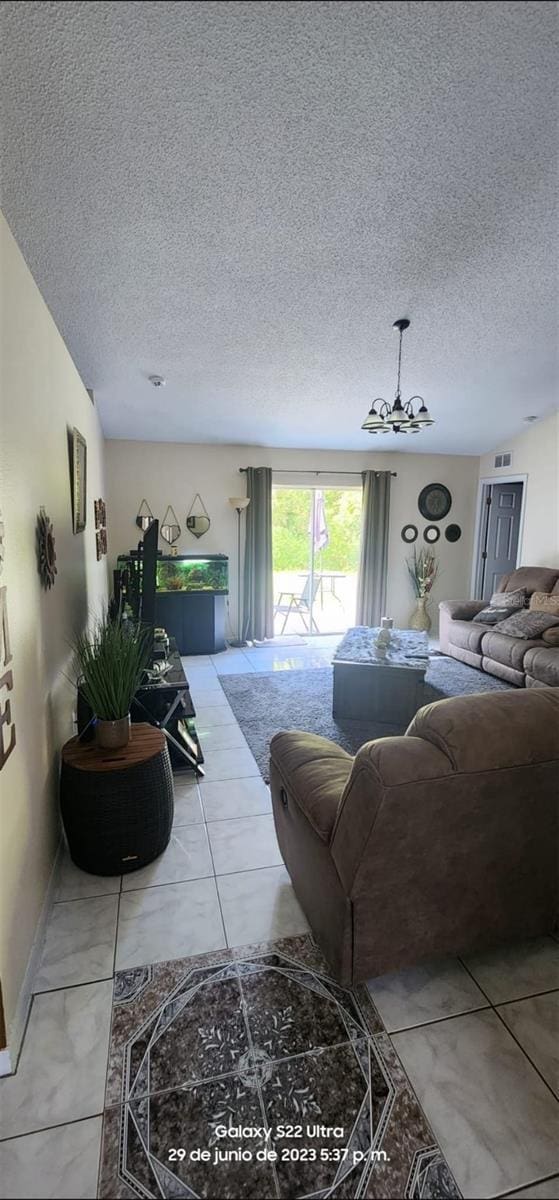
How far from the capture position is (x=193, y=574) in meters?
5.37

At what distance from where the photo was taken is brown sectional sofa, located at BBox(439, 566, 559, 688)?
3.92 metres

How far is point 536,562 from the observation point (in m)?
5.42

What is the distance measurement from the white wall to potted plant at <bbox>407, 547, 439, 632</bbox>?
0.12 m

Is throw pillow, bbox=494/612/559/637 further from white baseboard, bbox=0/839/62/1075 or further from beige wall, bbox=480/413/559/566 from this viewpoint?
white baseboard, bbox=0/839/62/1075

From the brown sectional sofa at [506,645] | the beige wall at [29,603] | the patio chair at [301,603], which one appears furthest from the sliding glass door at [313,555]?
the beige wall at [29,603]

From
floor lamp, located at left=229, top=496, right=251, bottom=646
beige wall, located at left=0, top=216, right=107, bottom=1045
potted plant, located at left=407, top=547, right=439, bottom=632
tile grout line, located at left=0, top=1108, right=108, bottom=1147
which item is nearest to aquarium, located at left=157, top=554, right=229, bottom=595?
floor lamp, located at left=229, top=496, right=251, bottom=646

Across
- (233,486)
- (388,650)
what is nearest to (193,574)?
(233,486)

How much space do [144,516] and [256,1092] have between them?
4879 millimetres

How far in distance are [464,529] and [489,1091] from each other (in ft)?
19.7

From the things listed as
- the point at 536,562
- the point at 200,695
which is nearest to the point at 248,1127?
the point at 200,695

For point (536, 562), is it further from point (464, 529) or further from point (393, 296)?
point (393, 296)

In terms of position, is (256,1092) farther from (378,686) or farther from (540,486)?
(540,486)

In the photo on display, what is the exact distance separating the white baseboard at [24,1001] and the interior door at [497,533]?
554 centimetres

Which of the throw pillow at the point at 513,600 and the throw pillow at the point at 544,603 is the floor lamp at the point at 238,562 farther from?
the throw pillow at the point at 544,603
